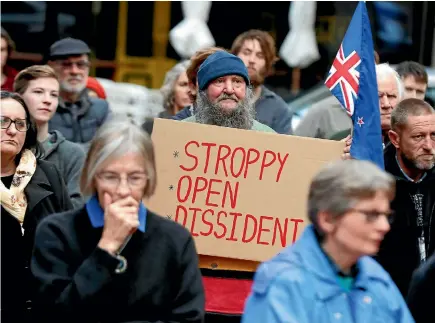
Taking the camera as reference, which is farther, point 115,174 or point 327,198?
point 115,174

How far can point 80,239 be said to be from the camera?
16.8 feet

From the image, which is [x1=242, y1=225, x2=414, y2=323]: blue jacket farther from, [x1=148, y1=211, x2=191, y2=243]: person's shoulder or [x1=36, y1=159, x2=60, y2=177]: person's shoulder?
[x1=36, y1=159, x2=60, y2=177]: person's shoulder

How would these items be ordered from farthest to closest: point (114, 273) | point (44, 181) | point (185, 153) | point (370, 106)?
point (370, 106)
point (185, 153)
point (44, 181)
point (114, 273)

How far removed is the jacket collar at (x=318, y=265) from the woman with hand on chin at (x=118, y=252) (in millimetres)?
645

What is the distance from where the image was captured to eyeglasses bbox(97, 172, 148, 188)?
5066 millimetres

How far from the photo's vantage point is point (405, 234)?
7.08m

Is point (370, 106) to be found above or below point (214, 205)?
above

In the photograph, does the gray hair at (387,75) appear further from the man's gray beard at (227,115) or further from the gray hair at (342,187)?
the gray hair at (342,187)

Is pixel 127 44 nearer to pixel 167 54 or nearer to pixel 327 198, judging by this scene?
pixel 167 54

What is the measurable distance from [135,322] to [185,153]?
2086mm

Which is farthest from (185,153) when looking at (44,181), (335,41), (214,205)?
(335,41)

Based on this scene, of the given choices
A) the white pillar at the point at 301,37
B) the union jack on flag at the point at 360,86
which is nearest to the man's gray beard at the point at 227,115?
the union jack on flag at the point at 360,86

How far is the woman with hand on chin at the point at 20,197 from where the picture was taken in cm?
615

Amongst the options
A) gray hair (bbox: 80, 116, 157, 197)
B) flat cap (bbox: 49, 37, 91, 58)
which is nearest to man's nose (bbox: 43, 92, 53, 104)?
flat cap (bbox: 49, 37, 91, 58)
